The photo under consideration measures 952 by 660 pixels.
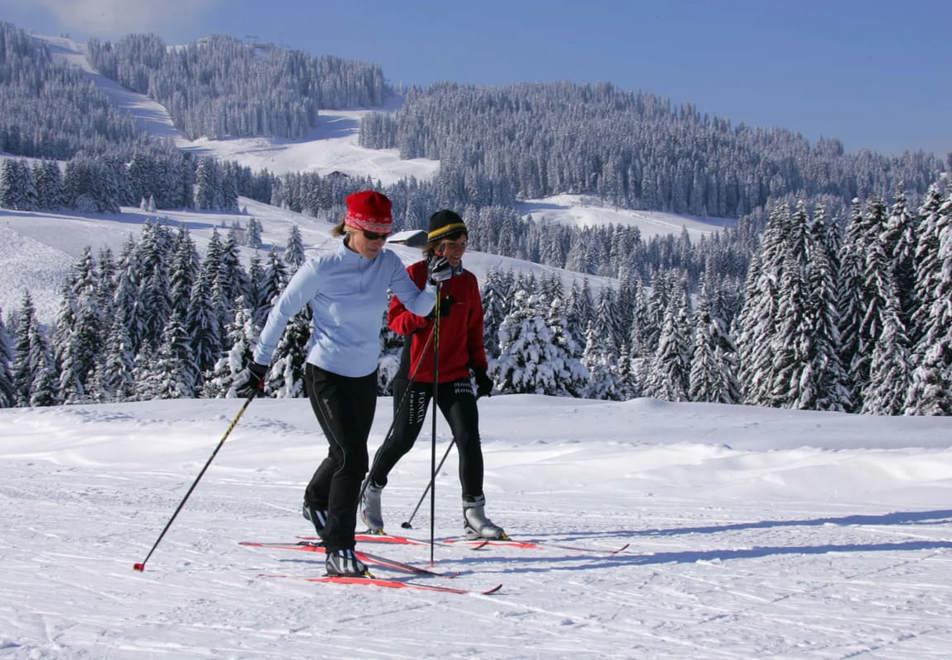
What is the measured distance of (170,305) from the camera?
192 feet

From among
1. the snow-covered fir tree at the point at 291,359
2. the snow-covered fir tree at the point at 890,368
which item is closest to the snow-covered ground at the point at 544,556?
the snow-covered fir tree at the point at 291,359

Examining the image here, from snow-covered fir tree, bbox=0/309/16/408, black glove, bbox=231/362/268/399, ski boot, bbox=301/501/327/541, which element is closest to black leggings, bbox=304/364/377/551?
black glove, bbox=231/362/268/399

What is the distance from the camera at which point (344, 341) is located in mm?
5016

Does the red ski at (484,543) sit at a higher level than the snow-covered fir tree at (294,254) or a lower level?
lower

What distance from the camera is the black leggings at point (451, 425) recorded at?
6172 mm

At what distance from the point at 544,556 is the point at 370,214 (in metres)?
2.43

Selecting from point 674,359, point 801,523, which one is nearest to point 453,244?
point 801,523

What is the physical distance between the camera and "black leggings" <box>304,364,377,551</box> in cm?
496

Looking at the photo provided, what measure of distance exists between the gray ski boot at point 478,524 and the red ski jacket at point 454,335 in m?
0.90

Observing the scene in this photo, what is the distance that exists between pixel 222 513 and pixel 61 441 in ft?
26.1

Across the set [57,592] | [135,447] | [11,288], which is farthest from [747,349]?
[11,288]

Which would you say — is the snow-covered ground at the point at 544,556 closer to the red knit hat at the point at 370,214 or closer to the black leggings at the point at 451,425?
the black leggings at the point at 451,425

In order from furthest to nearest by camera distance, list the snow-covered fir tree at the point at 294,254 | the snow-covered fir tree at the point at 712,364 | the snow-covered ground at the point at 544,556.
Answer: the snow-covered fir tree at the point at 294,254, the snow-covered fir tree at the point at 712,364, the snow-covered ground at the point at 544,556

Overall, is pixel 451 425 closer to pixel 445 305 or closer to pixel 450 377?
pixel 450 377
